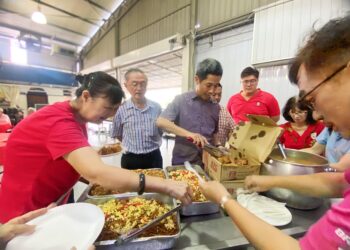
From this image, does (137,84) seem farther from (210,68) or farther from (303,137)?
(303,137)

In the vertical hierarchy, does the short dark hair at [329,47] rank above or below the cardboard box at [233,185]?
above

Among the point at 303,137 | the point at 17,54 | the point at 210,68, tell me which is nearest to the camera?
the point at 210,68

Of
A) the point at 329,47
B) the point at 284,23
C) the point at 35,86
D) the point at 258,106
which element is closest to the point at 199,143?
the point at 329,47

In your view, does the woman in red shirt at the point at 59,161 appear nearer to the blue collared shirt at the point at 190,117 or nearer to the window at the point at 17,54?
the blue collared shirt at the point at 190,117

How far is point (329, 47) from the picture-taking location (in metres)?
0.50

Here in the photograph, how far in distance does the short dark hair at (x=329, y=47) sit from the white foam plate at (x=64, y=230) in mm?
771

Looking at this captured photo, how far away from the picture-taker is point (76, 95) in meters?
1.01

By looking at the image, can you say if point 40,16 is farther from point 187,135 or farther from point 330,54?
point 330,54

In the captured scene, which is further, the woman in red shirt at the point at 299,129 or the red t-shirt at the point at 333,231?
the woman in red shirt at the point at 299,129

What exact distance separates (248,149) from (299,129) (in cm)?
123

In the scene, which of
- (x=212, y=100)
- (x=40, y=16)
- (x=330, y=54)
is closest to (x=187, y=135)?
(x=212, y=100)

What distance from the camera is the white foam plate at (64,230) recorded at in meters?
0.63

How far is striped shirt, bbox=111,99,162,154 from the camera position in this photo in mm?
2021

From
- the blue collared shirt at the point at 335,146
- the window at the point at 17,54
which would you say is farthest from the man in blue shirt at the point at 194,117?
the window at the point at 17,54
